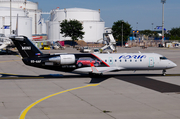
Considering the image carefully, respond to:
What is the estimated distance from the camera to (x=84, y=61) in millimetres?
34688

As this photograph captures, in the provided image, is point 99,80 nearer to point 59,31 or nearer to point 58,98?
point 58,98

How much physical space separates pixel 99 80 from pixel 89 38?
13368 cm

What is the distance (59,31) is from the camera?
168 m

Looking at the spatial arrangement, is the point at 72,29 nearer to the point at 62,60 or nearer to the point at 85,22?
the point at 85,22

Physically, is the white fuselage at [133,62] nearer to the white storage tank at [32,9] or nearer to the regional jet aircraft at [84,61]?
the regional jet aircraft at [84,61]

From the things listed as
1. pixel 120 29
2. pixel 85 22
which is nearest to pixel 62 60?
pixel 120 29

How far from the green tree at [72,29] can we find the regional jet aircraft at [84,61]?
383 ft

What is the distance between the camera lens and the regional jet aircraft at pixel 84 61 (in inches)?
1352

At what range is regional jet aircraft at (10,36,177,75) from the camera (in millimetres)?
34344

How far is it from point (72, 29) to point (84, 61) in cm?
11952

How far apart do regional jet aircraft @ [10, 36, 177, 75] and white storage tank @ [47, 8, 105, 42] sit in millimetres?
130028

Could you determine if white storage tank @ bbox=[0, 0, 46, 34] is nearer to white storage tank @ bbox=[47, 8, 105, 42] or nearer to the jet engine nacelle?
white storage tank @ bbox=[47, 8, 105, 42]

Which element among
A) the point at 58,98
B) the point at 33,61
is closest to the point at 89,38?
the point at 33,61

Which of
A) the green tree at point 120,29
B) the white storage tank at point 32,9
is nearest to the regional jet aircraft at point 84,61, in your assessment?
the green tree at point 120,29
